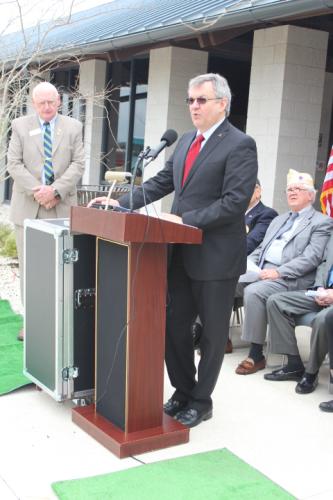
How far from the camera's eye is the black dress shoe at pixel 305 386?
4.22 m

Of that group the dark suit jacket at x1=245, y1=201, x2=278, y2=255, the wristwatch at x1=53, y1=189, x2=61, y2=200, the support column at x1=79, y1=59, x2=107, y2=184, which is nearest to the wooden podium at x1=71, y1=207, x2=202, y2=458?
the wristwatch at x1=53, y1=189, x2=61, y2=200

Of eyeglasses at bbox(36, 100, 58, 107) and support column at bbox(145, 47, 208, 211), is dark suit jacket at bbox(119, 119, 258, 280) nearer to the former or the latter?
eyeglasses at bbox(36, 100, 58, 107)

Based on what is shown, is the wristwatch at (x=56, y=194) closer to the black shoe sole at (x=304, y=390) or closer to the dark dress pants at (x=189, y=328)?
the dark dress pants at (x=189, y=328)

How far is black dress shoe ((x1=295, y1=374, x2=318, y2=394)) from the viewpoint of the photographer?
166 inches

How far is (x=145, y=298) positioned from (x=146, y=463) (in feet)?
2.73

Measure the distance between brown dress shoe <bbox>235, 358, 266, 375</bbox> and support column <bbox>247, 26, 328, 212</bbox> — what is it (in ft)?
9.24

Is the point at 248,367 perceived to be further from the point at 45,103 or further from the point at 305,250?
the point at 45,103

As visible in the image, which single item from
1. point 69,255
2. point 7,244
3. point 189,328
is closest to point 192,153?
point 69,255

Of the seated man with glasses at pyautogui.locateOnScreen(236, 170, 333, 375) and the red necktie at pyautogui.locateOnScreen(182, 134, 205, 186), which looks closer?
the red necktie at pyautogui.locateOnScreen(182, 134, 205, 186)

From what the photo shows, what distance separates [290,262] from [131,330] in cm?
195

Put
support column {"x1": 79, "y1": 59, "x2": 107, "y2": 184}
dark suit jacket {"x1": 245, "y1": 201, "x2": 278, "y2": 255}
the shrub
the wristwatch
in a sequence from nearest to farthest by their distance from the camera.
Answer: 1. the wristwatch
2. dark suit jacket {"x1": 245, "y1": 201, "x2": 278, "y2": 255}
3. the shrub
4. support column {"x1": 79, "y1": 59, "x2": 107, "y2": 184}

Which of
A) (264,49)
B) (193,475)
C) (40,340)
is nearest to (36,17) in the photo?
(264,49)

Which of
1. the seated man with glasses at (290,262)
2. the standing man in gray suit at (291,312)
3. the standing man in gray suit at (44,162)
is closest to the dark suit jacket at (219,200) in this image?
the standing man in gray suit at (291,312)

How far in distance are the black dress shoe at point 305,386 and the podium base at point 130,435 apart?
1159mm
